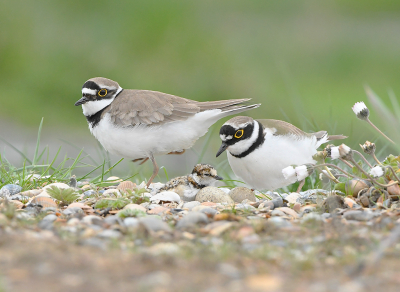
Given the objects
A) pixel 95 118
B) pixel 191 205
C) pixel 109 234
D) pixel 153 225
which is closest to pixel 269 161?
pixel 191 205

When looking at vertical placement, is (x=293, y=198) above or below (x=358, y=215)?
below

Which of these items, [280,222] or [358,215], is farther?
[358,215]

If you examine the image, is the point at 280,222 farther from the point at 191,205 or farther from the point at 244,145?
the point at 244,145

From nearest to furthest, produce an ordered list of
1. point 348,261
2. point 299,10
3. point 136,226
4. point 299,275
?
point 299,275, point 348,261, point 136,226, point 299,10

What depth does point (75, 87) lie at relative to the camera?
42.8ft

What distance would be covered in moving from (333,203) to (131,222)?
143 centimetres

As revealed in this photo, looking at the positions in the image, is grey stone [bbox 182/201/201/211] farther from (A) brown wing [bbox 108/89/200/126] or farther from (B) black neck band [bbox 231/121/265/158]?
(A) brown wing [bbox 108/89/200/126]

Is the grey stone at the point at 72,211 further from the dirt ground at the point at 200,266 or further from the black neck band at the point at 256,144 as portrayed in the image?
the black neck band at the point at 256,144

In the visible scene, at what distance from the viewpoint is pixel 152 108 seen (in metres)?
5.01

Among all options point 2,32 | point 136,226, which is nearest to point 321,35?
point 2,32

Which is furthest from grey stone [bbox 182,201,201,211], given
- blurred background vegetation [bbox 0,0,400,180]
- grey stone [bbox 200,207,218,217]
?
blurred background vegetation [bbox 0,0,400,180]

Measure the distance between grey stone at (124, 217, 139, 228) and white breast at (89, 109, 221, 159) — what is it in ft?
5.65

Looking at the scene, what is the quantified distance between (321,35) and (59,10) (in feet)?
26.0

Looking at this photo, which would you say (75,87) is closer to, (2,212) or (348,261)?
(2,212)
